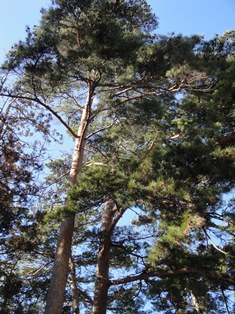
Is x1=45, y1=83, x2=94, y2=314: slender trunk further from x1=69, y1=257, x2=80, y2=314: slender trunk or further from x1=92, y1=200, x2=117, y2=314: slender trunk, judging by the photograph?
x1=69, y1=257, x2=80, y2=314: slender trunk

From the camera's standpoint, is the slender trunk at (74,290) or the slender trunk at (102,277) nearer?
the slender trunk at (102,277)

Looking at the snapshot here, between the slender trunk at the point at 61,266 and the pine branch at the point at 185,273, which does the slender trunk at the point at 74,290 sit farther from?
the slender trunk at the point at 61,266

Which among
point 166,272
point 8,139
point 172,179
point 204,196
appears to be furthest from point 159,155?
point 8,139

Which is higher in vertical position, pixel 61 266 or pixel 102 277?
pixel 102 277

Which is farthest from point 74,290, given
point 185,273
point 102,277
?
point 185,273

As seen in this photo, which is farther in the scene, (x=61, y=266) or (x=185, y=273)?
(x=185, y=273)

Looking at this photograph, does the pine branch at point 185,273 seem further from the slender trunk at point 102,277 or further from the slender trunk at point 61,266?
the slender trunk at point 61,266

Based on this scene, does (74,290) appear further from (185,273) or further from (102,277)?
(185,273)

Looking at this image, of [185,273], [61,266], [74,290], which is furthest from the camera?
[74,290]

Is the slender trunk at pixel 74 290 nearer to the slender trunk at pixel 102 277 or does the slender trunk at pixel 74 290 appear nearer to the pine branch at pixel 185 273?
the slender trunk at pixel 102 277

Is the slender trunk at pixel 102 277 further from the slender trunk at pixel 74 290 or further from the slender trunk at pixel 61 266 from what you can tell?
the slender trunk at pixel 61 266

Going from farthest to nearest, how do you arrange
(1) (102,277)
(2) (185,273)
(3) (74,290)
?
(3) (74,290) < (1) (102,277) < (2) (185,273)

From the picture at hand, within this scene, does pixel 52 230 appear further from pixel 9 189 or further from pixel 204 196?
pixel 204 196

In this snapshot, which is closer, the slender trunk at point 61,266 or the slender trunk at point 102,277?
the slender trunk at point 61,266
